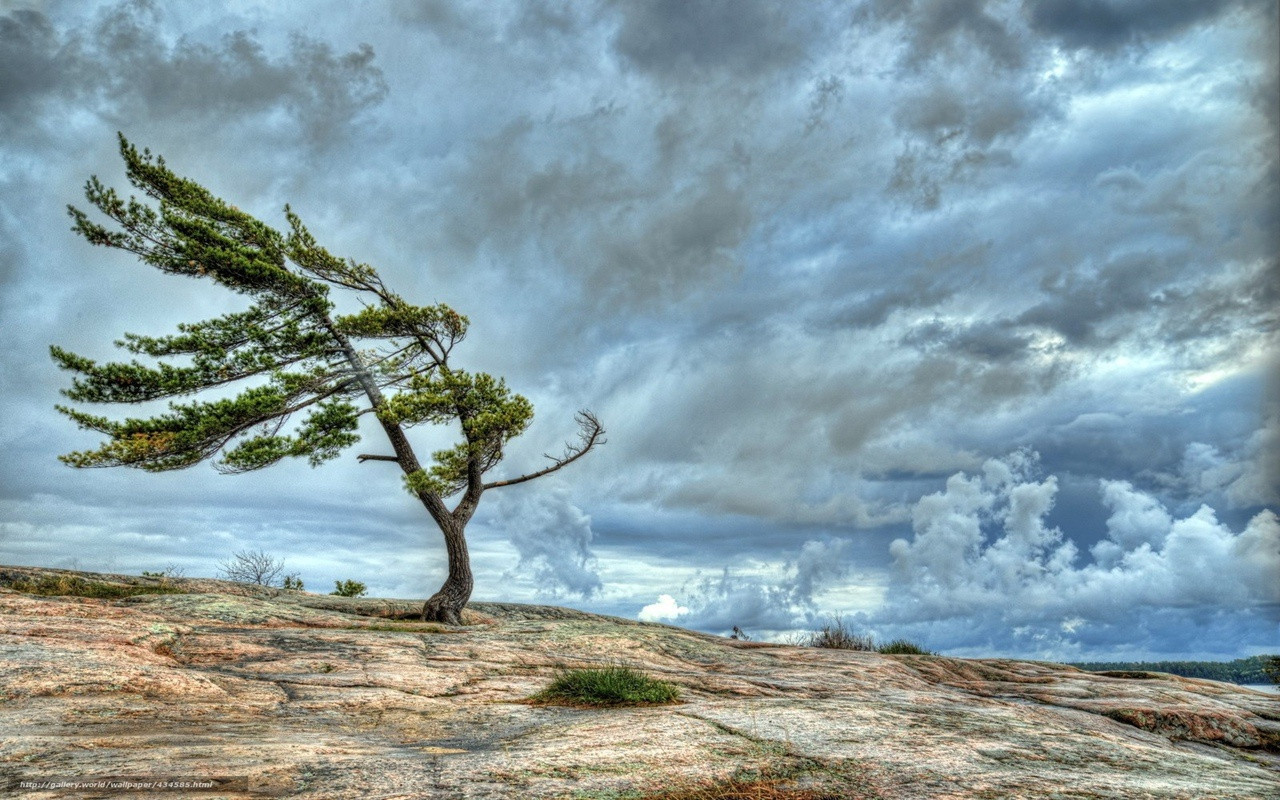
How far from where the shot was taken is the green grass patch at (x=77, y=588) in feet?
55.7

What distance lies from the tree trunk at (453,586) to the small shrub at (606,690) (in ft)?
37.2

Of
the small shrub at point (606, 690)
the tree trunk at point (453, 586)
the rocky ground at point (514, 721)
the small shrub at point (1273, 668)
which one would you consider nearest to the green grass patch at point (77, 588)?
the rocky ground at point (514, 721)

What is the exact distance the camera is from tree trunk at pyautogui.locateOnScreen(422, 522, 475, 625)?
779 inches

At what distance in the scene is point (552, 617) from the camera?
23.1 m

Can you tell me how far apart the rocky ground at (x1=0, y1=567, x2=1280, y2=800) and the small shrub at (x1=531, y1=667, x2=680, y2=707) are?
300mm

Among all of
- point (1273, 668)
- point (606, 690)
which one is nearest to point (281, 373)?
point (606, 690)

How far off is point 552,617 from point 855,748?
17.8 metres

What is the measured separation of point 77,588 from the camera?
17656 millimetres

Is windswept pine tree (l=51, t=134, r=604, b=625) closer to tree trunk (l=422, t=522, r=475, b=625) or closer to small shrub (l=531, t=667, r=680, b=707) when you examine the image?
tree trunk (l=422, t=522, r=475, b=625)

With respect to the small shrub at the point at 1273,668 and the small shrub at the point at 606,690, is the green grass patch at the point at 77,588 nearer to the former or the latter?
the small shrub at the point at 606,690

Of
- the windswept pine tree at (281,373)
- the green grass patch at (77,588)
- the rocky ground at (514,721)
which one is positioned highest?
the windswept pine tree at (281,373)

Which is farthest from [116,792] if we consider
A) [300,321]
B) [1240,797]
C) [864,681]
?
[300,321]

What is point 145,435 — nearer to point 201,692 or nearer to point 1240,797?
point 201,692

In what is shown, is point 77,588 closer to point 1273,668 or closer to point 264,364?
point 264,364
